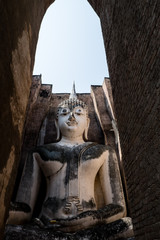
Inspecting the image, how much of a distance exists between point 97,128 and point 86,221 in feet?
12.5

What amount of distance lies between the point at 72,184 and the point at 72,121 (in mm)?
1771

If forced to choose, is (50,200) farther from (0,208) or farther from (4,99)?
(4,99)

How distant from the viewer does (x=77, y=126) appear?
5762mm

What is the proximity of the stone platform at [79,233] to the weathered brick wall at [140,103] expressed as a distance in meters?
0.98

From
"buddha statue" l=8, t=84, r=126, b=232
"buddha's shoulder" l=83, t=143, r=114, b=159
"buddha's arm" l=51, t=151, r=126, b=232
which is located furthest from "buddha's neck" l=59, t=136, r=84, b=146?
"buddha's arm" l=51, t=151, r=126, b=232

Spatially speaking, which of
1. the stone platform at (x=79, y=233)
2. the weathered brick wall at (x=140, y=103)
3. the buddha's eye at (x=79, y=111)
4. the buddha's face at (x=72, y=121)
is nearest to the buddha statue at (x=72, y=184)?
the buddha's face at (x=72, y=121)

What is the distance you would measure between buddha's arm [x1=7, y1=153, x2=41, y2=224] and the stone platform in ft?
2.06

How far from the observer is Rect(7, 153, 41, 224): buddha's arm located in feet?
12.6

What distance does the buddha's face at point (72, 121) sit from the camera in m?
5.73

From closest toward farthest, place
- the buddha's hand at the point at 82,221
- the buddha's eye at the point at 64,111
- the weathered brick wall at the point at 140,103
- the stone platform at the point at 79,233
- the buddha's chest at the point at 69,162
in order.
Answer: the weathered brick wall at the point at 140,103 → the stone platform at the point at 79,233 → the buddha's hand at the point at 82,221 → the buddha's chest at the point at 69,162 → the buddha's eye at the point at 64,111

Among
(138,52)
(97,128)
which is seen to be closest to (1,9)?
(138,52)

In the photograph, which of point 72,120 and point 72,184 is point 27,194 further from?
point 72,120

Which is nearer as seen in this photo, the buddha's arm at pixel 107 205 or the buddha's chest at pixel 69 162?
the buddha's arm at pixel 107 205

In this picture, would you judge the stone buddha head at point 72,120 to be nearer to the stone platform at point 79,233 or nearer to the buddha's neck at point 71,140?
the buddha's neck at point 71,140
